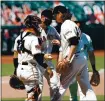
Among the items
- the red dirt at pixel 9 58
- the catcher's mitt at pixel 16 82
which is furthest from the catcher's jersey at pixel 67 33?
the red dirt at pixel 9 58

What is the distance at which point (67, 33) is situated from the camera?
7352 mm

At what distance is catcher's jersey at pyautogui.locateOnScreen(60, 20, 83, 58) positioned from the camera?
24.0 ft

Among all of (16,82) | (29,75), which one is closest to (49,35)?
(16,82)

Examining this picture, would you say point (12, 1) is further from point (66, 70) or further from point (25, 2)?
point (66, 70)

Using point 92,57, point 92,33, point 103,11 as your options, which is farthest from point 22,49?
point 103,11

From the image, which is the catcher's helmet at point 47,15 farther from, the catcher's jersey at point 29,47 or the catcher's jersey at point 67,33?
the catcher's jersey at point 29,47

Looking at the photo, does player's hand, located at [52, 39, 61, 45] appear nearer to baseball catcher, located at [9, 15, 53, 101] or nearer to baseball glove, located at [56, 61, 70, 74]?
baseball glove, located at [56, 61, 70, 74]

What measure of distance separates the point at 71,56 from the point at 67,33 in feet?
1.18

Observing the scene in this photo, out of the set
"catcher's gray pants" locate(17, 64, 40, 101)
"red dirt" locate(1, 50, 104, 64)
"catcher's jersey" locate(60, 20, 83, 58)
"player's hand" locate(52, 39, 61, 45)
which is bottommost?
"red dirt" locate(1, 50, 104, 64)

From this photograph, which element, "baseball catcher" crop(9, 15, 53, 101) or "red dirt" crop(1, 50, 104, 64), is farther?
"red dirt" crop(1, 50, 104, 64)

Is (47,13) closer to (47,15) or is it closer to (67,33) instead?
(47,15)

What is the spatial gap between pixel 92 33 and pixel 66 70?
17.2m

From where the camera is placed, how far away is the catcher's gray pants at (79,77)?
7539 millimetres

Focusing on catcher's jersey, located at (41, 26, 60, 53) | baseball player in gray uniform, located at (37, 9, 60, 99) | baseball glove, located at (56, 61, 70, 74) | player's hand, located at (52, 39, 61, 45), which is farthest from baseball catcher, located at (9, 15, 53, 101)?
catcher's jersey, located at (41, 26, 60, 53)
